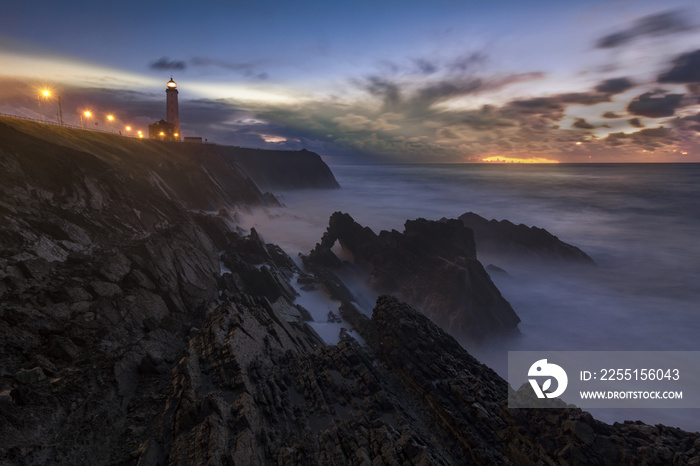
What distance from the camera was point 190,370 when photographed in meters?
12.6

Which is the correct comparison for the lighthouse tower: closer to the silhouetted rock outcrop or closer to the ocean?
the silhouetted rock outcrop

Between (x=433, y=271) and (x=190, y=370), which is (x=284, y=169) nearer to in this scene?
(x=433, y=271)

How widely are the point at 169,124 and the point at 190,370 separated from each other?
262 feet

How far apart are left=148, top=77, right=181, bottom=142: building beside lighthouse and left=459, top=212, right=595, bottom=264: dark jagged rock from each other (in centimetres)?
6701

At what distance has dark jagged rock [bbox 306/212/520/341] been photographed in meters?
31.8

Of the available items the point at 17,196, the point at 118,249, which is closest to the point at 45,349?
the point at 118,249

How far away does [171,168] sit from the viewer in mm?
49250

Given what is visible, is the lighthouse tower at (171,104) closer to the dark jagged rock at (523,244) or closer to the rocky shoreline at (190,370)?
the rocky shoreline at (190,370)

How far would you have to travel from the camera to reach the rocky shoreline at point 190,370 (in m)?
10.0

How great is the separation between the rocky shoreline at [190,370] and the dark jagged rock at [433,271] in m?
10.4

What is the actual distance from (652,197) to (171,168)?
151 m

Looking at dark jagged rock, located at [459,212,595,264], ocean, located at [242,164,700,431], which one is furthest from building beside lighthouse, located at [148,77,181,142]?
dark jagged rock, located at [459,212,595,264]

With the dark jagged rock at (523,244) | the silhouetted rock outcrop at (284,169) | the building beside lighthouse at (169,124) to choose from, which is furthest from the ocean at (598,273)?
the building beside lighthouse at (169,124)

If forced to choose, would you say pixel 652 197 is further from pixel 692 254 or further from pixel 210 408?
pixel 210 408
